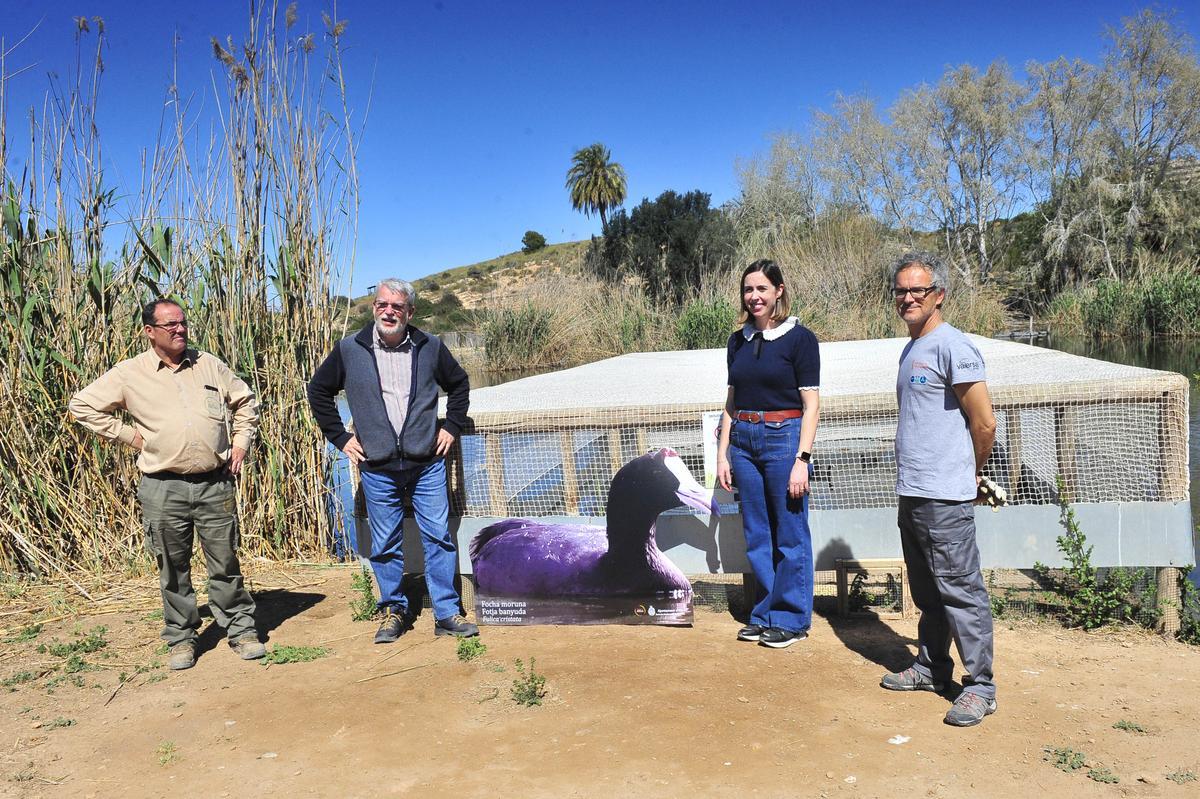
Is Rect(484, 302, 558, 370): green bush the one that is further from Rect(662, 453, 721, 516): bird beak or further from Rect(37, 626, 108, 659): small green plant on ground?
Rect(662, 453, 721, 516): bird beak

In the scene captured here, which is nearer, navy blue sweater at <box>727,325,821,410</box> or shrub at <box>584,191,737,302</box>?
navy blue sweater at <box>727,325,821,410</box>

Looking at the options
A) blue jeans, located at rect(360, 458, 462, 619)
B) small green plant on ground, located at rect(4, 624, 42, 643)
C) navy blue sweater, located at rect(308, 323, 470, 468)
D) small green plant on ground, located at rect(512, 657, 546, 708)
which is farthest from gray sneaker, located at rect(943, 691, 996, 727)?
small green plant on ground, located at rect(4, 624, 42, 643)

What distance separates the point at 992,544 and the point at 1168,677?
33.0 inches

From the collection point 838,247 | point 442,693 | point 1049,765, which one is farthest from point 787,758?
point 838,247

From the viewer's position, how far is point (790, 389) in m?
3.71

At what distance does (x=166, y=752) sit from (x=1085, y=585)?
3.75 metres

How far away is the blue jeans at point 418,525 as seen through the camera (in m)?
4.16

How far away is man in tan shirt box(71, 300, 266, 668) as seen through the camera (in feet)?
12.9

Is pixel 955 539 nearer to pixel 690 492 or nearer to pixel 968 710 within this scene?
pixel 968 710

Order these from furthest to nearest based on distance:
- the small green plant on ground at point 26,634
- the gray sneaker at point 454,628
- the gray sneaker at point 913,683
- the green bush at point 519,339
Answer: the green bush at point 519,339
the small green plant on ground at point 26,634
the gray sneaker at point 454,628
the gray sneaker at point 913,683

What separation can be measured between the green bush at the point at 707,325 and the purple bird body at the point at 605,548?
508 inches

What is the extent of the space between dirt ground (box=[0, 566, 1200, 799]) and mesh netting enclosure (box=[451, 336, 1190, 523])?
0.62 metres

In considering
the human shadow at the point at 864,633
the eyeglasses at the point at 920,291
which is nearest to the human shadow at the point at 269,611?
the human shadow at the point at 864,633

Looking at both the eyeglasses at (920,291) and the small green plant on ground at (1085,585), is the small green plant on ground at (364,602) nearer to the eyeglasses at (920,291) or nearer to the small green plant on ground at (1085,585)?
the eyeglasses at (920,291)
